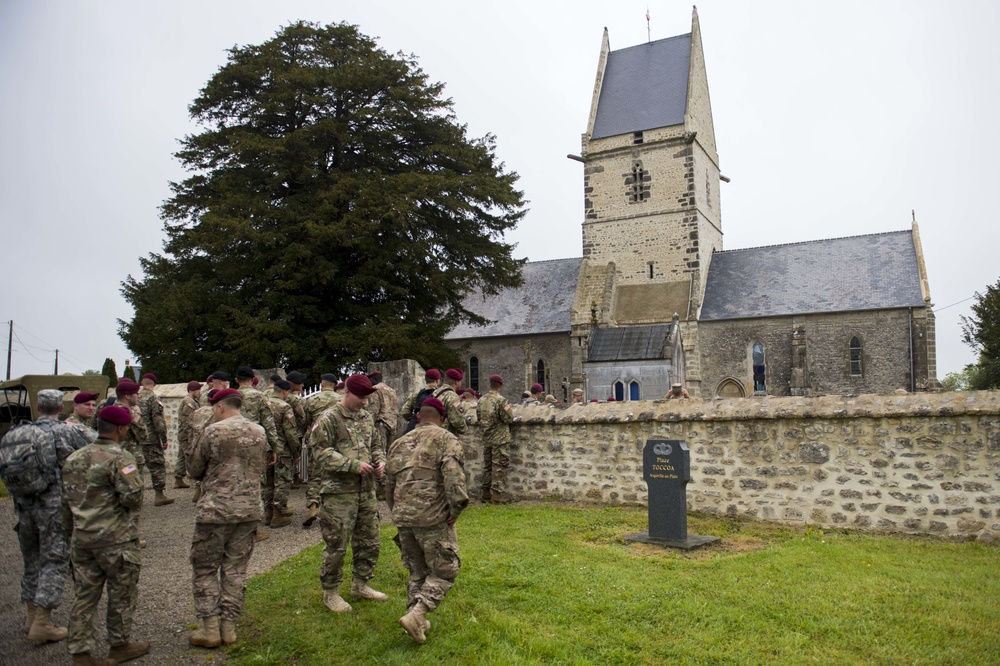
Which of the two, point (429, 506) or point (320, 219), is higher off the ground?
point (320, 219)

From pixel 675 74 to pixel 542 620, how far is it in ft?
125

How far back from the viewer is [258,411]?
10195 millimetres

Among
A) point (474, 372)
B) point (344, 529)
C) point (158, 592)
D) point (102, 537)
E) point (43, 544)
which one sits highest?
point (474, 372)

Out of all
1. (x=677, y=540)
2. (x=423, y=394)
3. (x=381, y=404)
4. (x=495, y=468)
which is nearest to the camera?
(x=677, y=540)

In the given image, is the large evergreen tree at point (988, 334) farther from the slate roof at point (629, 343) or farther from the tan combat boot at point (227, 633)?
the tan combat boot at point (227, 633)

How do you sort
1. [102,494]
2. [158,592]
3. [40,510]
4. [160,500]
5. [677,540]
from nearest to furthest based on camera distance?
[102,494], [40,510], [158,592], [677,540], [160,500]

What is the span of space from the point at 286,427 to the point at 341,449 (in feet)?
14.0

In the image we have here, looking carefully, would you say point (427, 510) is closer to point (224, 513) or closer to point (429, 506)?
point (429, 506)

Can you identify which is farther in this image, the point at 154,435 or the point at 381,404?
the point at 154,435

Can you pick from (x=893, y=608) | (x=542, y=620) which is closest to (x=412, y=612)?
(x=542, y=620)

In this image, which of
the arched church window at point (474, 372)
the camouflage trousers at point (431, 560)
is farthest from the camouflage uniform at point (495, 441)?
the arched church window at point (474, 372)

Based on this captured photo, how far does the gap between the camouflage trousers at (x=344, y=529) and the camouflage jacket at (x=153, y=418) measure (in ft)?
24.6

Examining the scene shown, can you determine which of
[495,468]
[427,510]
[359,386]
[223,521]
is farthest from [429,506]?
[495,468]

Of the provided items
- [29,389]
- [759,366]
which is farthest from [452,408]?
[759,366]
